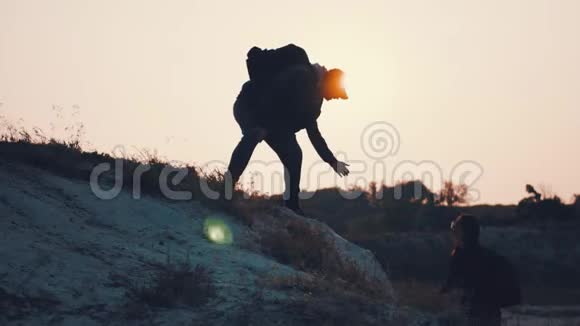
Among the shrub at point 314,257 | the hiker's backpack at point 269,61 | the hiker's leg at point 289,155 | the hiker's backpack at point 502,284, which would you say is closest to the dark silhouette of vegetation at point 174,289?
the shrub at point 314,257

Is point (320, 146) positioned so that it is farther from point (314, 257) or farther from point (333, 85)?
point (314, 257)

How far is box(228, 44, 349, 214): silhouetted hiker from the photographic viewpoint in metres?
10.9

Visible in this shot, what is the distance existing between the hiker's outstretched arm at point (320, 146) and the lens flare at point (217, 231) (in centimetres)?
181

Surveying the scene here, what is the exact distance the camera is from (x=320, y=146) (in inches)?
450

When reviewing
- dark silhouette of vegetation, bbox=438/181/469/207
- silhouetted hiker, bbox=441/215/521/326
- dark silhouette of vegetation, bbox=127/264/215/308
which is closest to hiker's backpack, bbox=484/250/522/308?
silhouetted hiker, bbox=441/215/521/326

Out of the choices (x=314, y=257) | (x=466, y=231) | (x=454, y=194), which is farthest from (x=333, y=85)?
(x=454, y=194)

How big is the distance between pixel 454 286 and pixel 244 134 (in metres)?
3.87

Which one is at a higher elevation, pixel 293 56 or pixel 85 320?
pixel 293 56

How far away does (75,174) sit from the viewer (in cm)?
1012

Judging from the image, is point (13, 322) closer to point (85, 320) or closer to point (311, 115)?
point (85, 320)

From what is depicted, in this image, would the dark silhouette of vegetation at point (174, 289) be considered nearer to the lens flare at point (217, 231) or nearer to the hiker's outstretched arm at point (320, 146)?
the lens flare at point (217, 231)

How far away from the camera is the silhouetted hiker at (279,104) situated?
10.9m

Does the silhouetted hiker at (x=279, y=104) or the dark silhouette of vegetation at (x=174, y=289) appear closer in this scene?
the dark silhouette of vegetation at (x=174, y=289)

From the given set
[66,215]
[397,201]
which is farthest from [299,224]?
[397,201]
